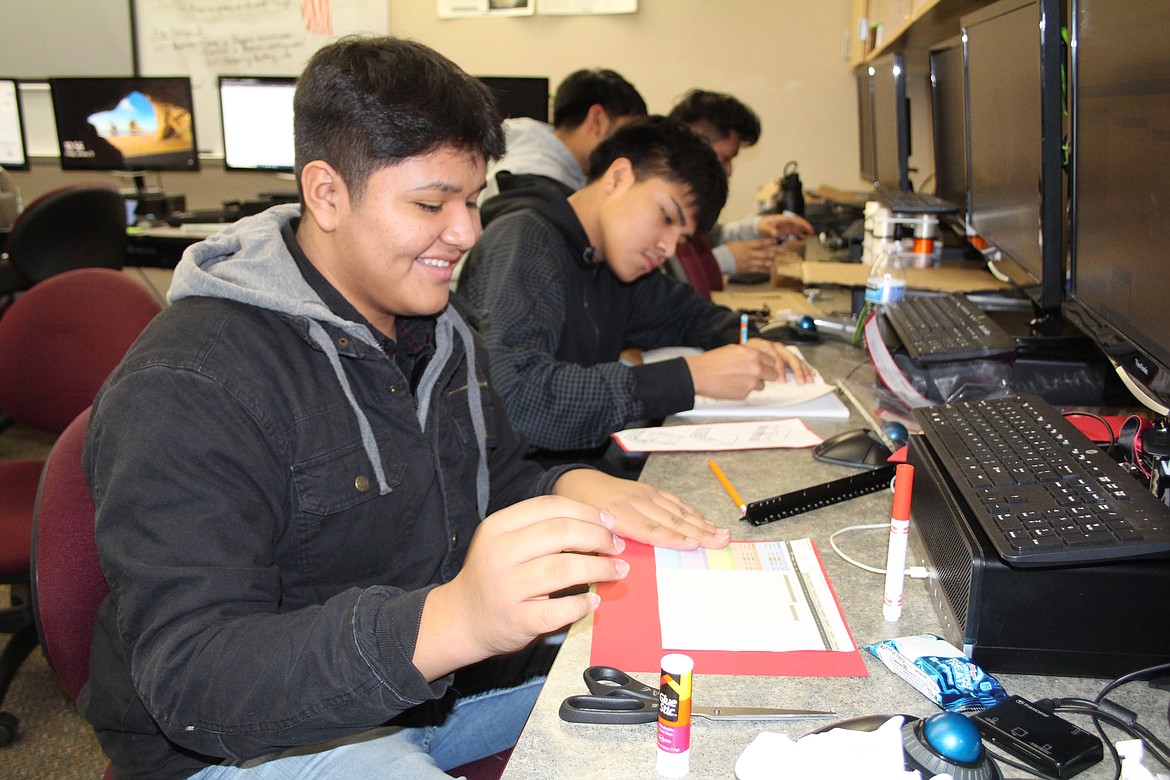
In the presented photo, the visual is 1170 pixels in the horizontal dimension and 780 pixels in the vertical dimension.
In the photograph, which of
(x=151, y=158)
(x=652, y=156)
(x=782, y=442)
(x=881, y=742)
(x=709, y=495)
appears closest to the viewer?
(x=881, y=742)

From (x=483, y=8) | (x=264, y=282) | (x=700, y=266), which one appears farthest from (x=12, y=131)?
(x=264, y=282)

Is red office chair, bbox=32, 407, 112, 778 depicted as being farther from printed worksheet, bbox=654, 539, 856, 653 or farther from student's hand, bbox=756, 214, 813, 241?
student's hand, bbox=756, 214, 813, 241

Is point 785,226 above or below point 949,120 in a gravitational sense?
below

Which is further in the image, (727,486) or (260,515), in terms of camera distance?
(727,486)

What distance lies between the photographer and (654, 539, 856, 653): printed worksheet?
80 cm

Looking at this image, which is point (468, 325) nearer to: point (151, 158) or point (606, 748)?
point (606, 748)

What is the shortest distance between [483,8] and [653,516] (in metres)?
3.91

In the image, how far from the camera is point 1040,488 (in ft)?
2.62

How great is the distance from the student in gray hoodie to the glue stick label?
0.09 meters

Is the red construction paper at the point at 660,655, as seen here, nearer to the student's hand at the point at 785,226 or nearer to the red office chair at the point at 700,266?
the red office chair at the point at 700,266

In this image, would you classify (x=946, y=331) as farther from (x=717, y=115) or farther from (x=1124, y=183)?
(x=717, y=115)

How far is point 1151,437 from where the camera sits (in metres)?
0.81

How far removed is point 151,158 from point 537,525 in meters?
3.98

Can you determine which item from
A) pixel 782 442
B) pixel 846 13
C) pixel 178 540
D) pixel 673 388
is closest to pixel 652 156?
pixel 673 388
